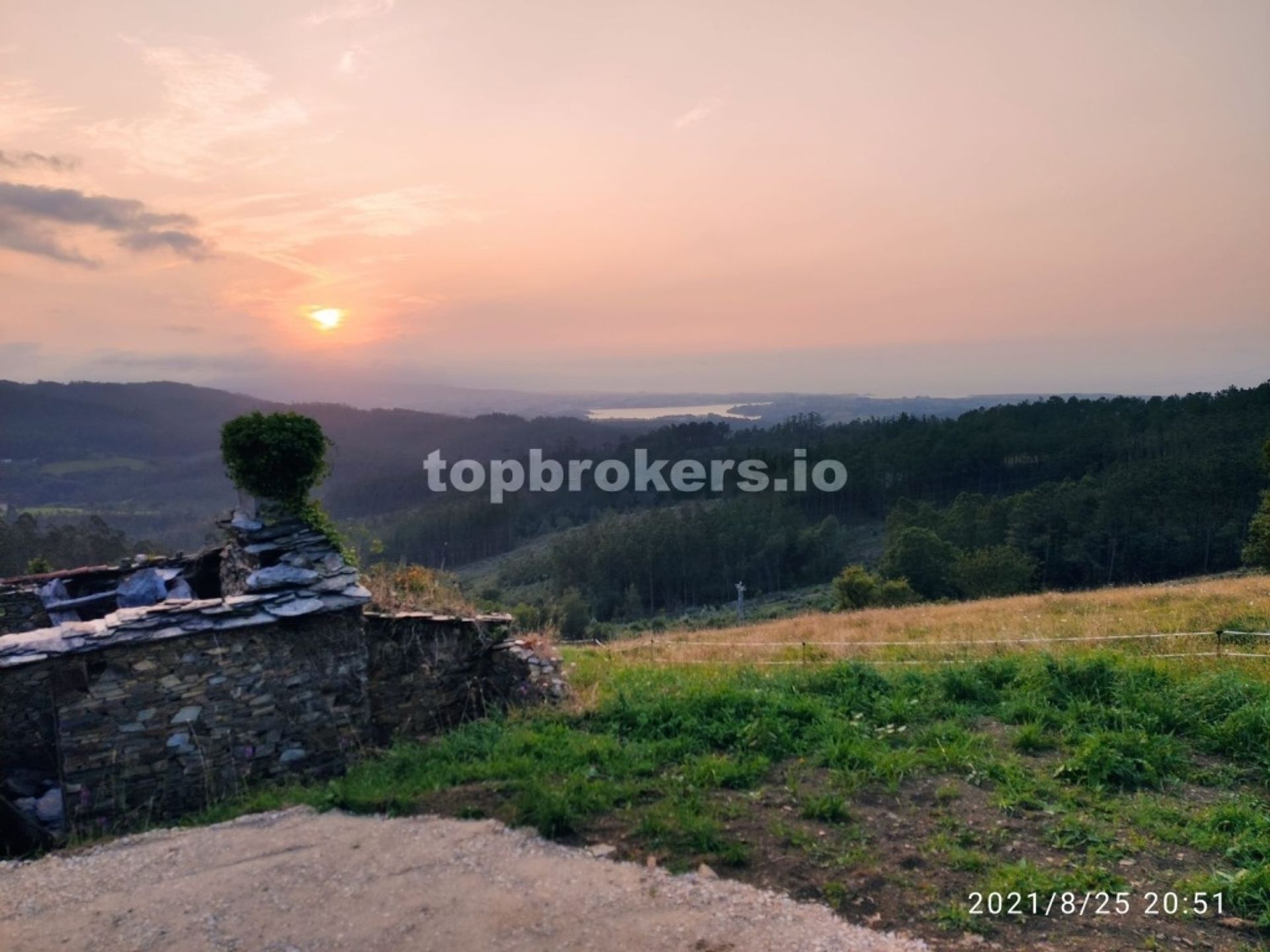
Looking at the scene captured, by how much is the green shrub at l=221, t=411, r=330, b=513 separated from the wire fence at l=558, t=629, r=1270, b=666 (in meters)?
5.97

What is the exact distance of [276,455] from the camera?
1024cm

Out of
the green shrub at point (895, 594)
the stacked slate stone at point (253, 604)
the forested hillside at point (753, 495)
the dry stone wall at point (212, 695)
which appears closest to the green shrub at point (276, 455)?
the stacked slate stone at point (253, 604)

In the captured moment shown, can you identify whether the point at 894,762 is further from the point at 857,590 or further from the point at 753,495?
the point at 753,495

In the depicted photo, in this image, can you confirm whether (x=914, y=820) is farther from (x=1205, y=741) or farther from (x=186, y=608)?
(x=186, y=608)

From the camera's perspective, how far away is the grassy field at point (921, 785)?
5441 mm

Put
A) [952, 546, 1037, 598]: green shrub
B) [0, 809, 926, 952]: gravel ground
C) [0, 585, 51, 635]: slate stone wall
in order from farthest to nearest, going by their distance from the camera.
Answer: [952, 546, 1037, 598]: green shrub < [0, 585, 51, 635]: slate stone wall < [0, 809, 926, 952]: gravel ground

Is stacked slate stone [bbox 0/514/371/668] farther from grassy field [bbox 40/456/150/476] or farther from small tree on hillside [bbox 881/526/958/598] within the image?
grassy field [bbox 40/456/150/476]

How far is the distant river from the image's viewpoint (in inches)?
5901

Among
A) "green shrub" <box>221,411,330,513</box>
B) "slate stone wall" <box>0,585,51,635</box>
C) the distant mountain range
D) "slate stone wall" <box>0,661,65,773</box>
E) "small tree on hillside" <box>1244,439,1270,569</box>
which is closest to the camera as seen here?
"slate stone wall" <box>0,661,65,773</box>

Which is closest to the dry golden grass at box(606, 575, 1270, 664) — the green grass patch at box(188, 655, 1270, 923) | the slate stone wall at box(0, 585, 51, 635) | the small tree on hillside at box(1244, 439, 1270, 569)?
the green grass patch at box(188, 655, 1270, 923)

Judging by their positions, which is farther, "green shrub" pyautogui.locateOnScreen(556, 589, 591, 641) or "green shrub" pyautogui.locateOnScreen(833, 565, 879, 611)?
"green shrub" pyautogui.locateOnScreen(556, 589, 591, 641)

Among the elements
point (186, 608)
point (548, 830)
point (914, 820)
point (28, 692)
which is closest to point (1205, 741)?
point (914, 820)

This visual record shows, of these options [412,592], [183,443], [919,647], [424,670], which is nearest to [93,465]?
[183,443]

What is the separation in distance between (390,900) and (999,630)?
1240 cm
